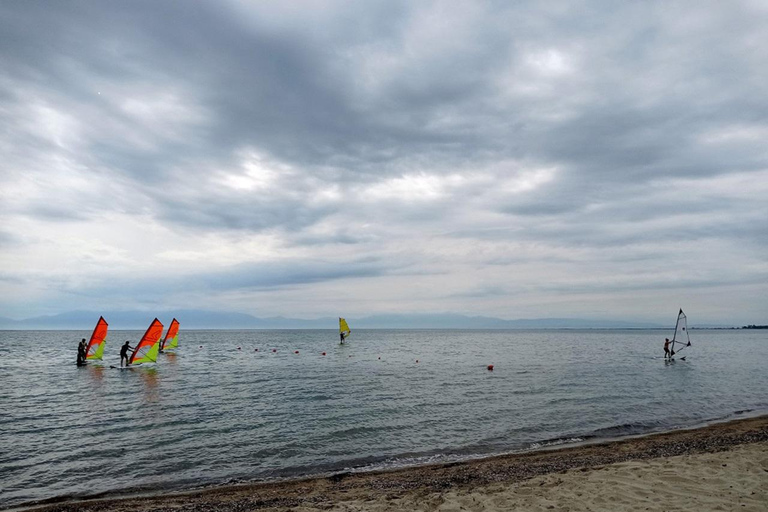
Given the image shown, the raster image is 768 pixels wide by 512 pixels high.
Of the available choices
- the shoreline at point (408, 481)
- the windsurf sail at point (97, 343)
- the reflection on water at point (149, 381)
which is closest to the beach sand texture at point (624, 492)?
the shoreline at point (408, 481)

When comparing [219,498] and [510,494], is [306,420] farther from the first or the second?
[510,494]

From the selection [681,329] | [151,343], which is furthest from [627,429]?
[681,329]

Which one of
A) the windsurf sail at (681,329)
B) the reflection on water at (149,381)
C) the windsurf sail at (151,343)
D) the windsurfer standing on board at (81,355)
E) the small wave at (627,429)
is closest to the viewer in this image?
the small wave at (627,429)

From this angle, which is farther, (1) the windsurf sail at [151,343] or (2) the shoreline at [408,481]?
(1) the windsurf sail at [151,343]

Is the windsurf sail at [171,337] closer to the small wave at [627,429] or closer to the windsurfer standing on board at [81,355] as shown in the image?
the windsurfer standing on board at [81,355]

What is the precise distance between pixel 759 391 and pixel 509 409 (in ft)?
56.8

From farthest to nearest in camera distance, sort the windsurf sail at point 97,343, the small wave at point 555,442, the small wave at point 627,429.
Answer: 1. the windsurf sail at point 97,343
2. the small wave at point 627,429
3. the small wave at point 555,442

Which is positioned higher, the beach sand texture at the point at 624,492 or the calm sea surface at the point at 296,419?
the beach sand texture at the point at 624,492

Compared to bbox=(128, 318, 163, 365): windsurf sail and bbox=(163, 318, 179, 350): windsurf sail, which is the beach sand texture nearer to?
bbox=(128, 318, 163, 365): windsurf sail

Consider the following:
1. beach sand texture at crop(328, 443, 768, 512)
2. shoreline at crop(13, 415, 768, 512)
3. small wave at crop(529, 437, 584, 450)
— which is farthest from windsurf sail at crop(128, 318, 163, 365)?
beach sand texture at crop(328, 443, 768, 512)

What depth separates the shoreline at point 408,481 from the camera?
9094mm

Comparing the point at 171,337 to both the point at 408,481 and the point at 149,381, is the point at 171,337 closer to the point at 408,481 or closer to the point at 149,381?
the point at 149,381

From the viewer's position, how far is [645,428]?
16422mm

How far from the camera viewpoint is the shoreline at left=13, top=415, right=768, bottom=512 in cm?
909
